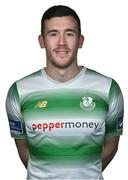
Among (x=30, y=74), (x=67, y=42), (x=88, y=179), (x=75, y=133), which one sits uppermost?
(x=67, y=42)

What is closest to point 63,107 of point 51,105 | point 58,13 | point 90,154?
point 51,105

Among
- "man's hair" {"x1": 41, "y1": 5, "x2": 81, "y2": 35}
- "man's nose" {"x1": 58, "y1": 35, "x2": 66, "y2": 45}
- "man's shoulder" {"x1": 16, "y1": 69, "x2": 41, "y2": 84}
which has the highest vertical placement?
"man's hair" {"x1": 41, "y1": 5, "x2": 81, "y2": 35}

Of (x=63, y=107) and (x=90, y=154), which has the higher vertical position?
(x=63, y=107)

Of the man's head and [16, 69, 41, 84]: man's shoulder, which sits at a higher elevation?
the man's head

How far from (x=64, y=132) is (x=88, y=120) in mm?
175

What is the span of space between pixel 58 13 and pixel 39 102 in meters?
0.59

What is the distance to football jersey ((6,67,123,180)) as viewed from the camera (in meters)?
3.97

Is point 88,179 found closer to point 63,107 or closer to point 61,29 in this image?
point 63,107

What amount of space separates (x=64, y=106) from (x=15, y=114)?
0.38m

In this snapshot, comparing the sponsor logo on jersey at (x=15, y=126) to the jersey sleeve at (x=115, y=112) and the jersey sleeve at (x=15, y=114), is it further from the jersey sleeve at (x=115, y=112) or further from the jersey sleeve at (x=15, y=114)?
the jersey sleeve at (x=115, y=112)

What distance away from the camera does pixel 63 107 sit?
400 centimetres

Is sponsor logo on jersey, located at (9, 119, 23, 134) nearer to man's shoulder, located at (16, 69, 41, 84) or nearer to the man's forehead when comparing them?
man's shoulder, located at (16, 69, 41, 84)

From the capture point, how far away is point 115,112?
415 centimetres

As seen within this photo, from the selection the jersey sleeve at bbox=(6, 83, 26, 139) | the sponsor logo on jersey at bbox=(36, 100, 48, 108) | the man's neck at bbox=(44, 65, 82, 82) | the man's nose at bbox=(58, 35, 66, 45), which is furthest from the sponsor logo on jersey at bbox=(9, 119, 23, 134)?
the man's nose at bbox=(58, 35, 66, 45)
